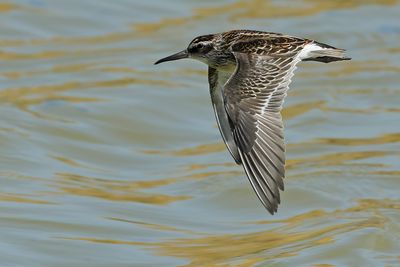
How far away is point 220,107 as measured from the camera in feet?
38.3

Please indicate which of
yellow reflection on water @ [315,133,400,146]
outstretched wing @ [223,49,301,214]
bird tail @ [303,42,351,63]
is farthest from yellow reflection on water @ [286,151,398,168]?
outstretched wing @ [223,49,301,214]

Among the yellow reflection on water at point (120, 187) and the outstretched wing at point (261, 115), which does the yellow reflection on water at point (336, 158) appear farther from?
the outstretched wing at point (261, 115)

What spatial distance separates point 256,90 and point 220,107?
38.9 inches

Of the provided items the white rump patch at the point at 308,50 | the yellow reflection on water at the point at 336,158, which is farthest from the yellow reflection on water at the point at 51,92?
the white rump patch at the point at 308,50

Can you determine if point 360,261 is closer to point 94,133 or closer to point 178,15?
point 94,133

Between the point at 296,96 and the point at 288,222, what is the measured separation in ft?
12.3

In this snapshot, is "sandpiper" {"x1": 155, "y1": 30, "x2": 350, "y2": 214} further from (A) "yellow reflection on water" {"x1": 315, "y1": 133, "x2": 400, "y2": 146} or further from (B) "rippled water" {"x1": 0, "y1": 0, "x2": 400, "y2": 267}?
(A) "yellow reflection on water" {"x1": 315, "y1": 133, "x2": 400, "y2": 146}

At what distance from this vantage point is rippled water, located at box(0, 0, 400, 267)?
12.3m

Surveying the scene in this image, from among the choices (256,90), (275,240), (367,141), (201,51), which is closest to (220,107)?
(201,51)

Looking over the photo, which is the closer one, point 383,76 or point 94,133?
point 94,133

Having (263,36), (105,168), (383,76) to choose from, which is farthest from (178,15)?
(263,36)

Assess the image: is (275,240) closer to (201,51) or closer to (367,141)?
(201,51)

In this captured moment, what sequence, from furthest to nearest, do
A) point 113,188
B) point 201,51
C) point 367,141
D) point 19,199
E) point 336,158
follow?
point 367,141
point 336,158
point 113,188
point 19,199
point 201,51

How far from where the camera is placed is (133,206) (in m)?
13.5
